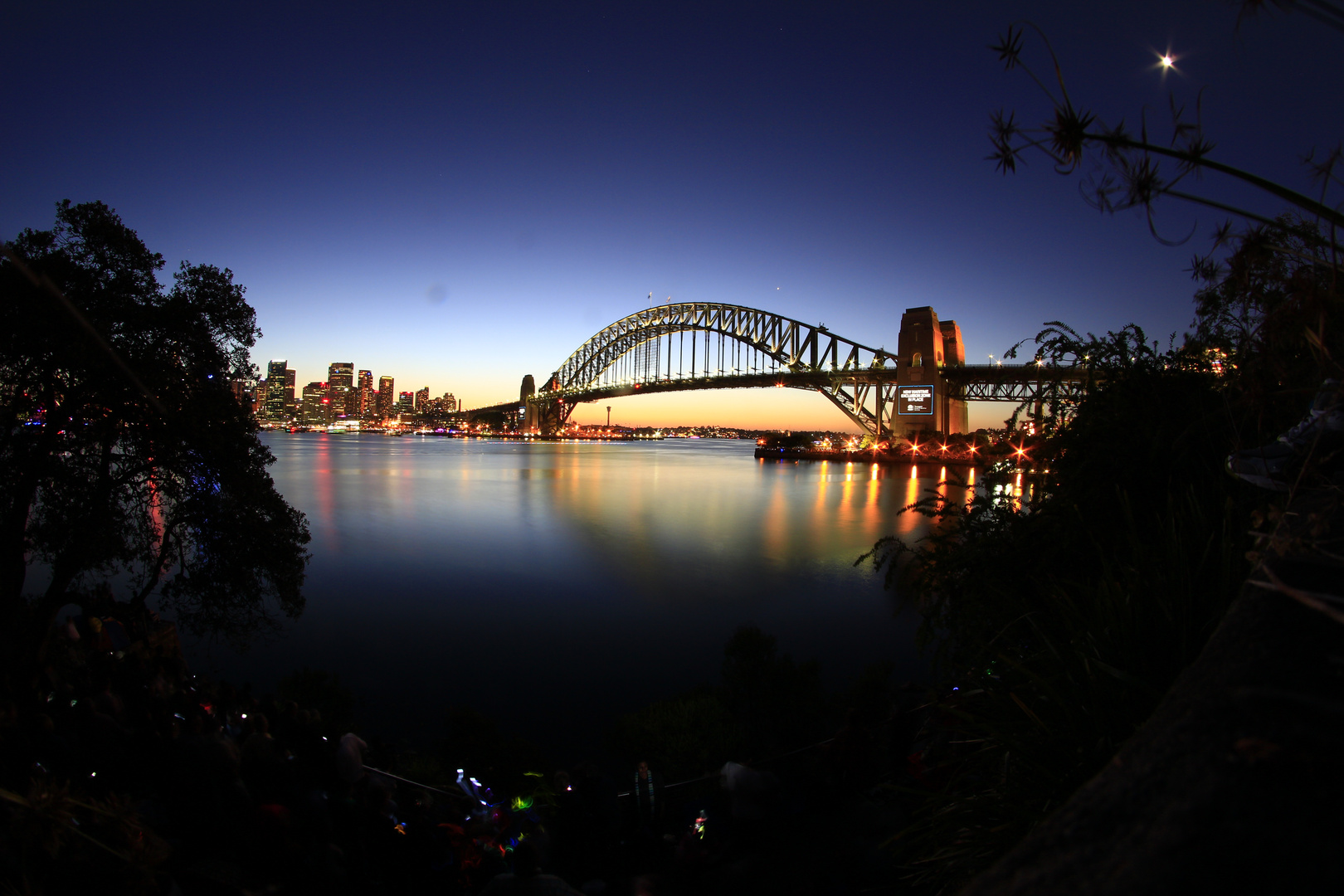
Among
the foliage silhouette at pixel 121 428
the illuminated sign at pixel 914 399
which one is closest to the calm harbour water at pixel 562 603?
the foliage silhouette at pixel 121 428

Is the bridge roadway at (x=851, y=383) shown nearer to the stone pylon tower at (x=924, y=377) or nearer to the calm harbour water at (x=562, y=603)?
the stone pylon tower at (x=924, y=377)

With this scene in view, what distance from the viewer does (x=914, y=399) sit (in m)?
47.5

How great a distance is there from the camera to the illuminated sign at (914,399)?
154ft

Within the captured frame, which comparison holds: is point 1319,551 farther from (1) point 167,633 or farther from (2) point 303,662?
(2) point 303,662

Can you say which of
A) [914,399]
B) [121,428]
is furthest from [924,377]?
[121,428]

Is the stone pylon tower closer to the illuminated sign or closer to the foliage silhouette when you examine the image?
the illuminated sign

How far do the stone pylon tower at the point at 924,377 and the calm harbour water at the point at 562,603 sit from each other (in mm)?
20434

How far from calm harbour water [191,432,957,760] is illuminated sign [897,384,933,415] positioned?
20.3 m

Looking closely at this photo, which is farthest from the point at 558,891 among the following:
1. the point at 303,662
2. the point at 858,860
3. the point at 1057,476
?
the point at 303,662

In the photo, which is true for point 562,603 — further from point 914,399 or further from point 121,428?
point 914,399

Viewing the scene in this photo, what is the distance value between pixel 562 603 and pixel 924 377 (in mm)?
41696

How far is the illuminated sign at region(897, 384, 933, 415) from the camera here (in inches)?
1849

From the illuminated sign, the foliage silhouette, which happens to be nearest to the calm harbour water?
the foliage silhouette

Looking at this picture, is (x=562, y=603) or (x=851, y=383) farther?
(x=851, y=383)
